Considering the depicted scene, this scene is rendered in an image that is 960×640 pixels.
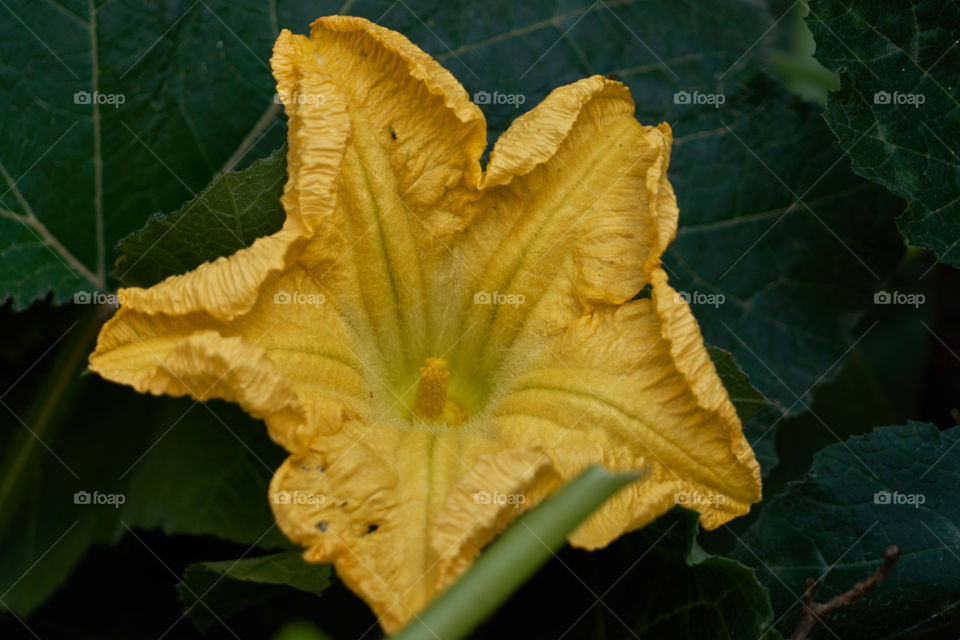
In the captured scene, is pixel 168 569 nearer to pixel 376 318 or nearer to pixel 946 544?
pixel 376 318

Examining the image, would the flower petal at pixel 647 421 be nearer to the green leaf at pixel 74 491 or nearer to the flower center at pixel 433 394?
the flower center at pixel 433 394

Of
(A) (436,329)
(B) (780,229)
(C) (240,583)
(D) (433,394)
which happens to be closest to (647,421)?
(D) (433,394)

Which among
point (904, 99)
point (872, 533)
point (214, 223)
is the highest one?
point (214, 223)

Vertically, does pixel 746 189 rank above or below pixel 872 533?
above

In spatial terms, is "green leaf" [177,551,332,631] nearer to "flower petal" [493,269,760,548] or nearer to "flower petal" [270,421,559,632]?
"flower petal" [270,421,559,632]

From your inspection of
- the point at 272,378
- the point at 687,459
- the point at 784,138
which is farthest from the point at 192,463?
the point at 784,138

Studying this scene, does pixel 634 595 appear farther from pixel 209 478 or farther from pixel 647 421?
pixel 209 478
